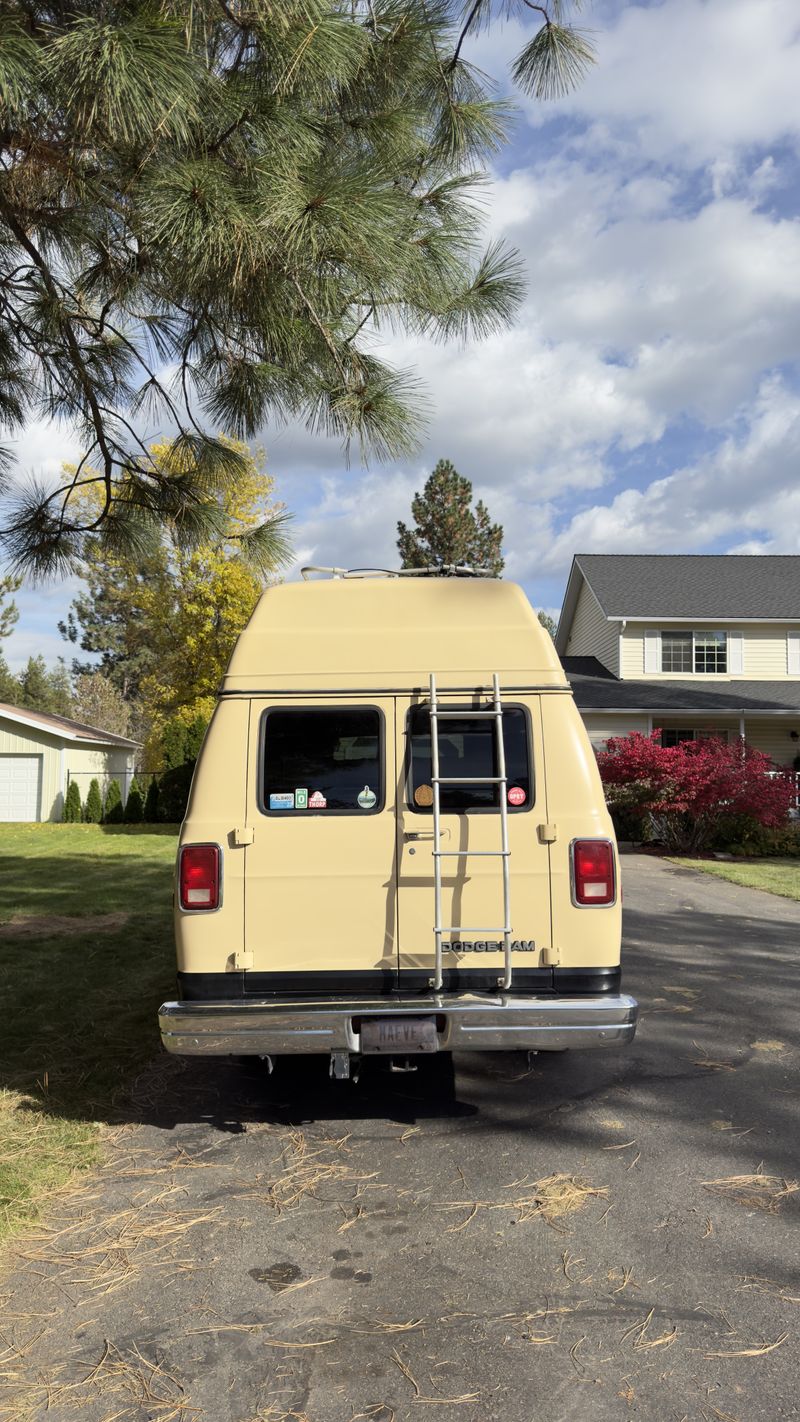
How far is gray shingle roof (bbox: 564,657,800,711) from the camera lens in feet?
75.1

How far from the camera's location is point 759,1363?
2666 millimetres

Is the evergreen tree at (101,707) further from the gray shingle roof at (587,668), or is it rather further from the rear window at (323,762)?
the rear window at (323,762)

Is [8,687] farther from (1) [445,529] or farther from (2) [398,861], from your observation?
(2) [398,861]

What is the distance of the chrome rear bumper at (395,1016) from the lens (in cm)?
401

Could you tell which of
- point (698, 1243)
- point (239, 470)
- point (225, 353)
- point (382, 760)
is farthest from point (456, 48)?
point (698, 1243)

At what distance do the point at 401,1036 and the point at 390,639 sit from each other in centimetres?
181

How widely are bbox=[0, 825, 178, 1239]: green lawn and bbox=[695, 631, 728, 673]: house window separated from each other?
16.5m

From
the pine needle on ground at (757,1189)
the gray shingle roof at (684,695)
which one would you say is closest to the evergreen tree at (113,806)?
the gray shingle roof at (684,695)

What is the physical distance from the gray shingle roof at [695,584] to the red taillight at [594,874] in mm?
21678

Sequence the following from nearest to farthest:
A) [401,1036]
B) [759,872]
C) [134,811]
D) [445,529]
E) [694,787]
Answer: [401,1036]
[759,872]
[694,787]
[134,811]
[445,529]

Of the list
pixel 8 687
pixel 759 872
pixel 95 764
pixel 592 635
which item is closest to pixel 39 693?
pixel 8 687

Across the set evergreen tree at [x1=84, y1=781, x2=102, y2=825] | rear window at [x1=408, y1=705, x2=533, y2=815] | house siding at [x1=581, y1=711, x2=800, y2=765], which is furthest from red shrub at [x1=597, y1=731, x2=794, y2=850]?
evergreen tree at [x1=84, y1=781, x2=102, y2=825]

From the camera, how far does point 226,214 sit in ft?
14.9

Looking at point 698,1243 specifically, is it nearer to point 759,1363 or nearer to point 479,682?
point 759,1363
